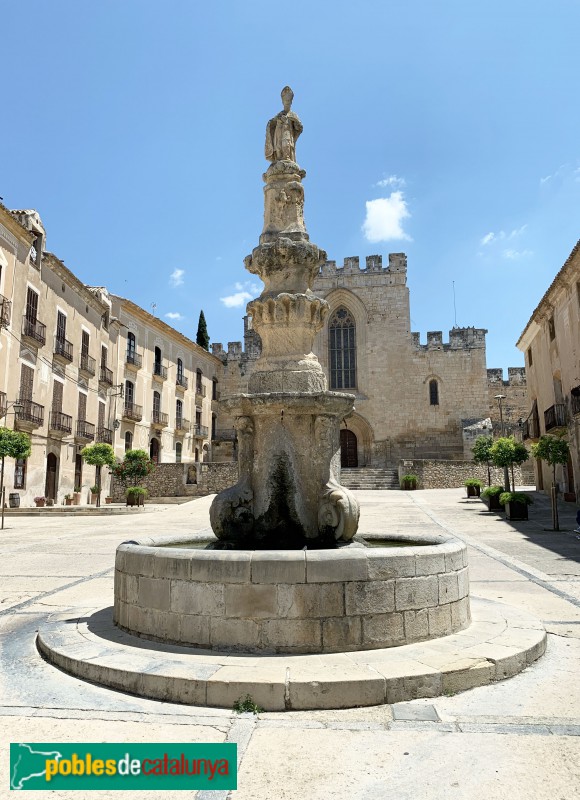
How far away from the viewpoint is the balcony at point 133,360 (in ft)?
107

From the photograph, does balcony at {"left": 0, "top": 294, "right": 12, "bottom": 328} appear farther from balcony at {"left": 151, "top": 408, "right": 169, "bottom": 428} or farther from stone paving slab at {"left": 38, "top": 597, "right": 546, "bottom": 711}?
stone paving slab at {"left": 38, "top": 597, "right": 546, "bottom": 711}

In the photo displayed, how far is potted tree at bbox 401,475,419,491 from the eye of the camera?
29094 millimetres

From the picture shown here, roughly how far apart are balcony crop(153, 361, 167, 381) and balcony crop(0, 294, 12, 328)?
506 inches

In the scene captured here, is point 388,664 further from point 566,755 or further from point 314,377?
point 314,377

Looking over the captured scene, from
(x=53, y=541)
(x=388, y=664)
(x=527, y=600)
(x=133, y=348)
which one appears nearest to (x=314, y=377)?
(x=388, y=664)

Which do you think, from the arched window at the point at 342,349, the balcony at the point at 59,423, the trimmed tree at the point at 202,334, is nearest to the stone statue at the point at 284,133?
the balcony at the point at 59,423

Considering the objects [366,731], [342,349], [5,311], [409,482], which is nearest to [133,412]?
[5,311]

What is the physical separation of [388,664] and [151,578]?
6.33 ft

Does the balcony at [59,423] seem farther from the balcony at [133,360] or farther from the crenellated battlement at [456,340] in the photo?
the crenellated battlement at [456,340]

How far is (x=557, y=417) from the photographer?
22.0 meters

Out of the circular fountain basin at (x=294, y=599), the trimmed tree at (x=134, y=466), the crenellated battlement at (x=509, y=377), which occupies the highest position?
the crenellated battlement at (x=509, y=377)

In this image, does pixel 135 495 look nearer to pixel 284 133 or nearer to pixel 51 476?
pixel 51 476

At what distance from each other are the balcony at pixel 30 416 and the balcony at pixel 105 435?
515 cm

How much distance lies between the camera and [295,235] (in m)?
6.66
